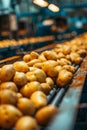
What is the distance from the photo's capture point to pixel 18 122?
5.93 feet

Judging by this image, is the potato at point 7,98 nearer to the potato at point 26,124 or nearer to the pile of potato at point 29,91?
the pile of potato at point 29,91

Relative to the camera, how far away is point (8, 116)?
6.28 feet

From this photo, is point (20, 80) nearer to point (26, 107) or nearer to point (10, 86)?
point (10, 86)

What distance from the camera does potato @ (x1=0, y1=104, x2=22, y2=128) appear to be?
191 centimetres

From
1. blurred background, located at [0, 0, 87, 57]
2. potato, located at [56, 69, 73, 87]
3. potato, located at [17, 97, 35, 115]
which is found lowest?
blurred background, located at [0, 0, 87, 57]

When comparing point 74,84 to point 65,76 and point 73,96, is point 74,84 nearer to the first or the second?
point 65,76

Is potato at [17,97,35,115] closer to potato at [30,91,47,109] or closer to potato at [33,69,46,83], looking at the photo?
potato at [30,91,47,109]

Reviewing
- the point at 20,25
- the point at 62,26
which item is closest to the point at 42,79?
the point at 62,26

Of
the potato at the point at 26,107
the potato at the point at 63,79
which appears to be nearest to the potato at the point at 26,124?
the potato at the point at 26,107

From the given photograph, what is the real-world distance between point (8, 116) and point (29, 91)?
0.61 m

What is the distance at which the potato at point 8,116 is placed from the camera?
75.3 inches

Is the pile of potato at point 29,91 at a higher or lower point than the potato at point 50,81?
higher

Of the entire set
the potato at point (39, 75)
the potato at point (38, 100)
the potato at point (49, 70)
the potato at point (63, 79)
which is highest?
the potato at point (38, 100)

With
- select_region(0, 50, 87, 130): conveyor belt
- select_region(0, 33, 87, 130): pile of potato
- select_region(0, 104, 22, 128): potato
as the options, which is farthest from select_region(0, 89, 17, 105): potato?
select_region(0, 50, 87, 130): conveyor belt
